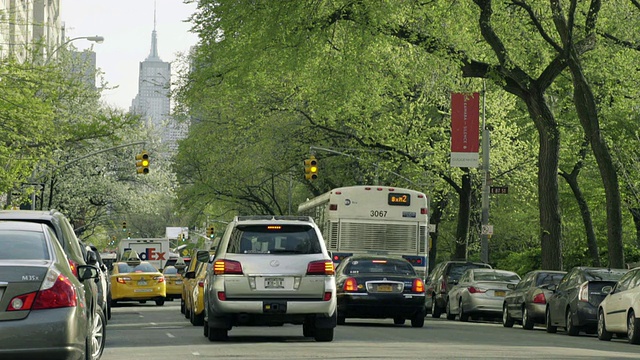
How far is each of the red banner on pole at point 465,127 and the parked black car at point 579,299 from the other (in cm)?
1145

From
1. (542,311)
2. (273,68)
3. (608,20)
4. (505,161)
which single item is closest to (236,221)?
(542,311)

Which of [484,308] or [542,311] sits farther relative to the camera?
[484,308]

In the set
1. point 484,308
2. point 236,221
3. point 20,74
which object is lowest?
point 484,308

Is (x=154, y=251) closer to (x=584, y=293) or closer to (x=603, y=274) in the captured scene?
(x=603, y=274)

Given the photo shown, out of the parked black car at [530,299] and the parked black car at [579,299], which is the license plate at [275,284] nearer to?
the parked black car at [579,299]

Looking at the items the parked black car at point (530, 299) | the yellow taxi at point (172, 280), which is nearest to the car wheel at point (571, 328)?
the parked black car at point (530, 299)

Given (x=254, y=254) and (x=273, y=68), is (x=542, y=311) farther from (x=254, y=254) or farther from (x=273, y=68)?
(x=254, y=254)

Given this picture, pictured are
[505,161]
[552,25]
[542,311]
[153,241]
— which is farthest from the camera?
[153,241]

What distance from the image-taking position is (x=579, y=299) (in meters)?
26.1

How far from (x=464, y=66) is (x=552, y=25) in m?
2.96

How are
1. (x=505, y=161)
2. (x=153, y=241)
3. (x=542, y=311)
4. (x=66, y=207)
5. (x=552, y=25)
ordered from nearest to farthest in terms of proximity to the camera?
(x=542, y=311) < (x=552, y=25) < (x=505, y=161) < (x=153, y=241) < (x=66, y=207)

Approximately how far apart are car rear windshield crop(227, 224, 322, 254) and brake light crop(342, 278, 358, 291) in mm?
6642

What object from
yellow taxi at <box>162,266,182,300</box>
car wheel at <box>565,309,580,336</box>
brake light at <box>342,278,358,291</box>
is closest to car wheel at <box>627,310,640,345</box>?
car wheel at <box>565,309,580,336</box>

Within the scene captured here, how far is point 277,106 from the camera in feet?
180
